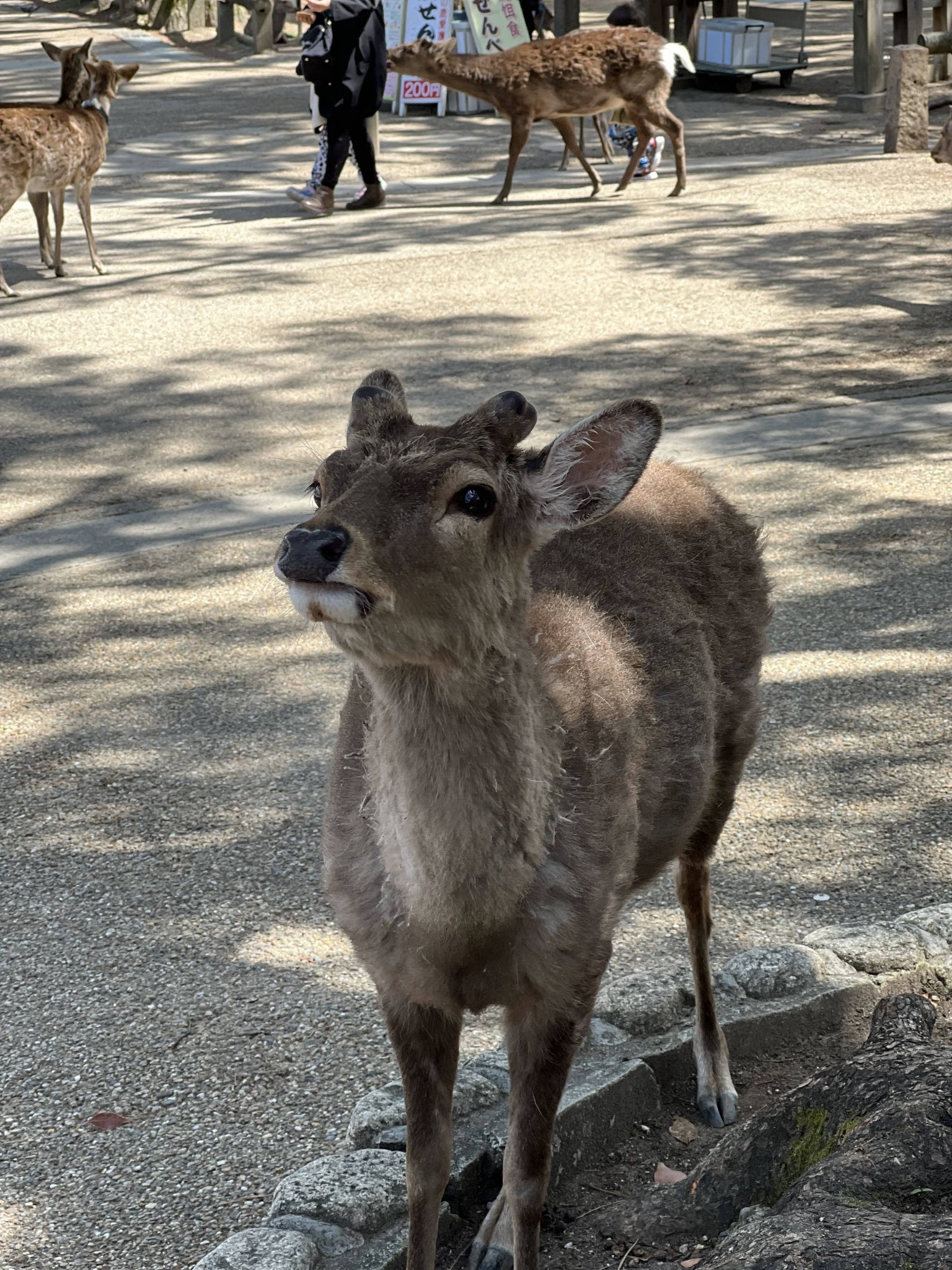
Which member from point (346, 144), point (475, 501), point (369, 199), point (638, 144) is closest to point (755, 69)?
point (638, 144)

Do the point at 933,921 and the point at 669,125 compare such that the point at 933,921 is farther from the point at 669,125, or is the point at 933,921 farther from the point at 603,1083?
the point at 669,125

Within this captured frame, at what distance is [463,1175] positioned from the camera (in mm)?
3197

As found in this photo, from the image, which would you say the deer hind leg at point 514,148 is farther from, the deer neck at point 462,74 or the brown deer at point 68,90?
the brown deer at point 68,90

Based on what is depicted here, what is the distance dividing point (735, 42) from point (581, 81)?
667cm

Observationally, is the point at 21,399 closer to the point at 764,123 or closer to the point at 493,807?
the point at 493,807

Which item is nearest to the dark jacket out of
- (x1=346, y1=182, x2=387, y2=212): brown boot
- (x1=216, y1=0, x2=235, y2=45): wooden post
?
(x1=346, y1=182, x2=387, y2=212): brown boot

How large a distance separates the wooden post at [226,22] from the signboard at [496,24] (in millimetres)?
11106

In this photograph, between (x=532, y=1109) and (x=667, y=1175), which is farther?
(x=667, y=1175)

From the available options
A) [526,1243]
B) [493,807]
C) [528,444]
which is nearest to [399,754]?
[493,807]

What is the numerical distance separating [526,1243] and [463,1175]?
386mm

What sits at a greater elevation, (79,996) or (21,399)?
(21,399)

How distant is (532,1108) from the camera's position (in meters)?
2.78

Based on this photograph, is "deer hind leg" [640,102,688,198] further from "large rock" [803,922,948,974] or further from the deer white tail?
"large rock" [803,922,948,974]

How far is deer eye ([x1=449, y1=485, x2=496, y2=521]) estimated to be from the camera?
2.50m
